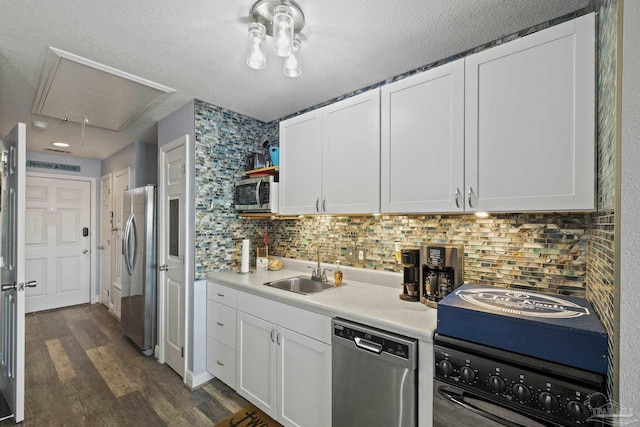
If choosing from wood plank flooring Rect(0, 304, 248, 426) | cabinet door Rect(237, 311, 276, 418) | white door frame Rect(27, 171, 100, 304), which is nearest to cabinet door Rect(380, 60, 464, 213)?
cabinet door Rect(237, 311, 276, 418)

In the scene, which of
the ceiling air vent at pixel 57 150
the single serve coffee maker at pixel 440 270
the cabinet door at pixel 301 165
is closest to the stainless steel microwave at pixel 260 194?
the cabinet door at pixel 301 165

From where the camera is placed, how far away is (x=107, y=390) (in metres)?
2.41

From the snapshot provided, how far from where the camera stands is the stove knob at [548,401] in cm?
97

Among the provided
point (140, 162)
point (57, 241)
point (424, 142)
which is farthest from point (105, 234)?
point (424, 142)

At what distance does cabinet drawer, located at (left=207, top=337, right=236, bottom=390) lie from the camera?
2303 mm

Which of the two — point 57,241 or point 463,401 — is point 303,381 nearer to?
point 463,401

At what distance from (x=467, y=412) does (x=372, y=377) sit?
1.43ft

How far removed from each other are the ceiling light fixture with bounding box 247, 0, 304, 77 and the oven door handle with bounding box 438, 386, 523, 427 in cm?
158

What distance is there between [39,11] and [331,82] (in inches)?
63.6

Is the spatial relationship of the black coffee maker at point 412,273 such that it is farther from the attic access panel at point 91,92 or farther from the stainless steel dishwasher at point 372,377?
the attic access panel at point 91,92

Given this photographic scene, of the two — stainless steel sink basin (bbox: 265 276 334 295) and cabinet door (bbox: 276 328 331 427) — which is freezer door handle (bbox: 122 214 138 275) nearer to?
stainless steel sink basin (bbox: 265 276 334 295)

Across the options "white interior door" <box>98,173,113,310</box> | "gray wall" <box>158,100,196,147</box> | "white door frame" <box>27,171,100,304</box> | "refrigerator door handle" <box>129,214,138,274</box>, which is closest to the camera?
"gray wall" <box>158,100,196,147</box>

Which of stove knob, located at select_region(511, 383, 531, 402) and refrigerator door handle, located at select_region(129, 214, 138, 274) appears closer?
stove knob, located at select_region(511, 383, 531, 402)

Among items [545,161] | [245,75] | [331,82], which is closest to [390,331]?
[545,161]
